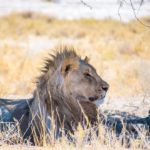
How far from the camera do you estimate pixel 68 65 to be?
30.7 feet

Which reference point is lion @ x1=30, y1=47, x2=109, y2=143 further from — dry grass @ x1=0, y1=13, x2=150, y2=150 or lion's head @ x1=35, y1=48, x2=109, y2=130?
dry grass @ x1=0, y1=13, x2=150, y2=150

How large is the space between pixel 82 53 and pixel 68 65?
1058cm

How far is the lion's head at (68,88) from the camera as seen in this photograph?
9.23m

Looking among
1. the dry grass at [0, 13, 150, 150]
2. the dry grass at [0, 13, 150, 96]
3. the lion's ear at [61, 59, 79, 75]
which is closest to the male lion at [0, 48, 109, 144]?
the lion's ear at [61, 59, 79, 75]

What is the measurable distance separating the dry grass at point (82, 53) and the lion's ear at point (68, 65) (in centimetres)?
55

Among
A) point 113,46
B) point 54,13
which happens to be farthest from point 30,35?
point 54,13

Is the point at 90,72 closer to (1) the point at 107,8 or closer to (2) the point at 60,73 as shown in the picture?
(2) the point at 60,73

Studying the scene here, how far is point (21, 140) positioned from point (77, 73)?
1.38 metres

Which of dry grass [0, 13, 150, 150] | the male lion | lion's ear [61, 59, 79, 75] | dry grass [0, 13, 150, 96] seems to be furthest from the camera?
dry grass [0, 13, 150, 96]

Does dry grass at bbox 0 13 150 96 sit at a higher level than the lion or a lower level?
lower

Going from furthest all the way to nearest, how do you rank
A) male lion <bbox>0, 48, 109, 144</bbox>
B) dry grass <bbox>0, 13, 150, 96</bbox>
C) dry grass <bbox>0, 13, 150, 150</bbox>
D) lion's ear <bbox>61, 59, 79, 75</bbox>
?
dry grass <bbox>0, 13, 150, 96</bbox> → dry grass <bbox>0, 13, 150, 150</bbox> → lion's ear <bbox>61, 59, 79, 75</bbox> → male lion <bbox>0, 48, 109, 144</bbox>

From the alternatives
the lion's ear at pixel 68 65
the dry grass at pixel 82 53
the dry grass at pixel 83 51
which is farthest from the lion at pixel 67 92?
the dry grass at pixel 83 51

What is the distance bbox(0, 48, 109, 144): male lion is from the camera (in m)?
9.16

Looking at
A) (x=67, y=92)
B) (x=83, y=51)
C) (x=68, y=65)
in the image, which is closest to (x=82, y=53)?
(x=83, y=51)
